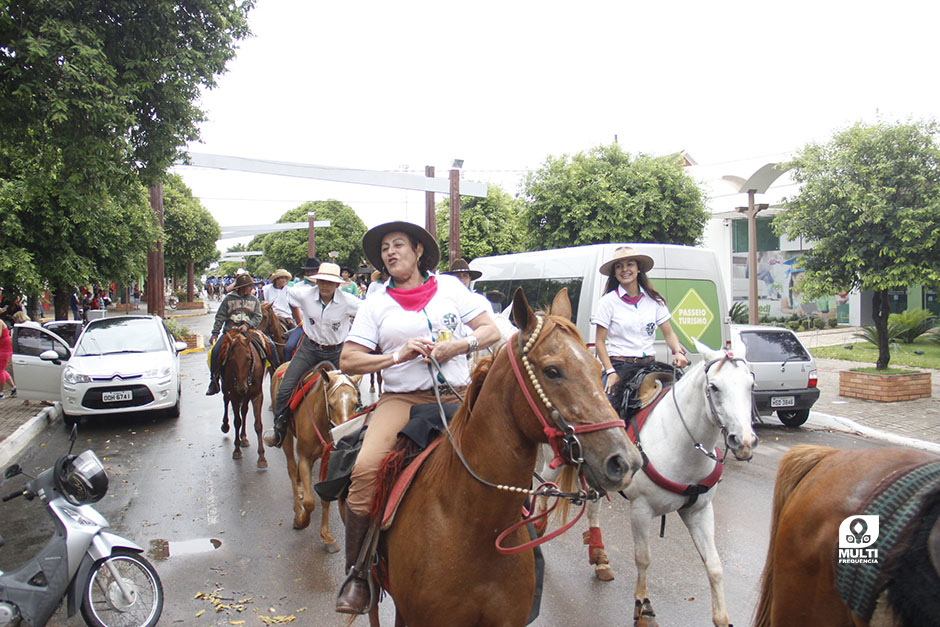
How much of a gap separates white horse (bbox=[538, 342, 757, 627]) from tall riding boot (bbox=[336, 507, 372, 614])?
6.72 feet

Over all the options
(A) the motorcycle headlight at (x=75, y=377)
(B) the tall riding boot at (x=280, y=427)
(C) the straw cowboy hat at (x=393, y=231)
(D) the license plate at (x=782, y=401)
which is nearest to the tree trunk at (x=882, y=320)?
(D) the license plate at (x=782, y=401)

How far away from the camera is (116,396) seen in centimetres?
1006

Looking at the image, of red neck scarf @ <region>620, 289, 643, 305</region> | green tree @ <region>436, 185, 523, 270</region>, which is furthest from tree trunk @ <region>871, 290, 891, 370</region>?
green tree @ <region>436, 185, 523, 270</region>

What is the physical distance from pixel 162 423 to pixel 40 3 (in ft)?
23.0

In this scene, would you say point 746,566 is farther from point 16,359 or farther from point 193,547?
point 16,359

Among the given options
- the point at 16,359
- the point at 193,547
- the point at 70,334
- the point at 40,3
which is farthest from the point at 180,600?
the point at 70,334

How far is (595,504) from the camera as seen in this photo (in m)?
5.04

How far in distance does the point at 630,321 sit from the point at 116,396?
8.74 meters

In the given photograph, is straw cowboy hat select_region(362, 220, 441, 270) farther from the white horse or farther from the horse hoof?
the horse hoof

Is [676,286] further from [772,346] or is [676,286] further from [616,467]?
[616,467]

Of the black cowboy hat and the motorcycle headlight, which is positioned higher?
the black cowboy hat

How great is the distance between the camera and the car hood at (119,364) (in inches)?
399

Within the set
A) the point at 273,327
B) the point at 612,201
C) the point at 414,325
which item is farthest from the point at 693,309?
the point at 612,201

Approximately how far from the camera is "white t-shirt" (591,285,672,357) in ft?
18.0
